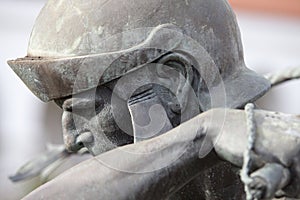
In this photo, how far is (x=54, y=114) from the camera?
53.6 ft

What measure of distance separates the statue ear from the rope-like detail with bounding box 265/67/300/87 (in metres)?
1.86

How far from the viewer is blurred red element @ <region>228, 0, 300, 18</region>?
1639 centimetres

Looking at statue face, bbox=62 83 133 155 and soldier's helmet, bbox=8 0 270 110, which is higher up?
soldier's helmet, bbox=8 0 270 110

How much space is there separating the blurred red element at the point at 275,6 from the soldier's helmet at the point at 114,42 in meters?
13.0

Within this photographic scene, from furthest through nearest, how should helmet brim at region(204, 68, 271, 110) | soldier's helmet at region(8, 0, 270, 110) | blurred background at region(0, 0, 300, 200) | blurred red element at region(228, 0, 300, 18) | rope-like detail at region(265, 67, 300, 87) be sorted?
blurred red element at region(228, 0, 300, 18)
blurred background at region(0, 0, 300, 200)
rope-like detail at region(265, 67, 300, 87)
helmet brim at region(204, 68, 271, 110)
soldier's helmet at region(8, 0, 270, 110)

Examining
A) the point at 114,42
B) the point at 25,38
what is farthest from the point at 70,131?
the point at 25,38

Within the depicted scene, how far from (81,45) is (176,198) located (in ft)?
2.13

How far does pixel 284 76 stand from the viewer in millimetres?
4961

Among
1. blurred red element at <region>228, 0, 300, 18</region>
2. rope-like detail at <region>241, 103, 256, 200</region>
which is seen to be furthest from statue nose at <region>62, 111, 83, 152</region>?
blurred red element at <region>228, 0, 300, 18</region>

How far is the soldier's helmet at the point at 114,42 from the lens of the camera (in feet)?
9.95

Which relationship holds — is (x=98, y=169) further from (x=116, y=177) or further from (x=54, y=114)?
(x=54, y=114)

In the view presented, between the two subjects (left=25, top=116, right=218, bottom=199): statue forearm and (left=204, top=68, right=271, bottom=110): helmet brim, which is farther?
(left=204, top=68, right=271, bottom=110): helmet brim

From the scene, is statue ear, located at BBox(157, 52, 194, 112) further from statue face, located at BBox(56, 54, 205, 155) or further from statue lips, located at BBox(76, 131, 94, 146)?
statue lips, located at BBox(76, 131, 94, 146)

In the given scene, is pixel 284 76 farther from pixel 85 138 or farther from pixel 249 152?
pixel 249 152
